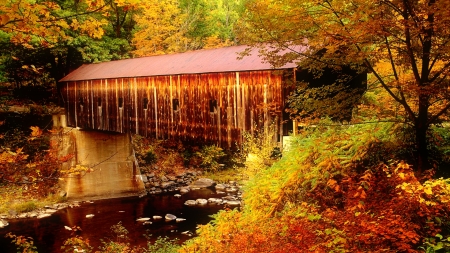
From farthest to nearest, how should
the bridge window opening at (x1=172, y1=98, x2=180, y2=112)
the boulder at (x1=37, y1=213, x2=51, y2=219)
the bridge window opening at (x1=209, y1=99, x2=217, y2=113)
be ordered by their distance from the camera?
the boulder at (x1=37, y1=213, x2=51, y2=219) → the bridge window opening at (x1=172, y1=98, x2=180, y2=112) → the bridge window opening at (x1=209, y1=99, x2=217, y2=113)

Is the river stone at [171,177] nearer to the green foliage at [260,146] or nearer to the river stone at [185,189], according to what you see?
the river stone at [185,189]

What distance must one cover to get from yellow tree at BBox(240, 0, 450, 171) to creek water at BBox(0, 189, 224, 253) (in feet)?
25.5

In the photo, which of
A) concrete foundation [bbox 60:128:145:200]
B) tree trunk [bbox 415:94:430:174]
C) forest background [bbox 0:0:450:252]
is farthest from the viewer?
concrete foundation [bbox 60:128:145:200]

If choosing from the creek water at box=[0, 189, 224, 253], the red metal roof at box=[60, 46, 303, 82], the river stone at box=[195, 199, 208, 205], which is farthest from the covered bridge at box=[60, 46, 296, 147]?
Result: the river stone at box=[195, 199, 208, 205]

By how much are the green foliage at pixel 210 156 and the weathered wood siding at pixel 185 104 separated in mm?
7831

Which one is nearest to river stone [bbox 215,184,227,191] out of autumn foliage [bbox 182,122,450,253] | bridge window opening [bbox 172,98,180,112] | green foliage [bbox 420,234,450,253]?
bridge window opening [bbox 172,98,180,112]

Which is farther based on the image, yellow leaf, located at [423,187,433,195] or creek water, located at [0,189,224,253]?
creek water, located at [0,189,224,253]

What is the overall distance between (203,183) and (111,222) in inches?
263

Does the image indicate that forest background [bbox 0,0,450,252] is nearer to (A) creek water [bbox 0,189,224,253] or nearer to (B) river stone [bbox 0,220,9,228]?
(A) creek water [bbox 0,189,224,253]

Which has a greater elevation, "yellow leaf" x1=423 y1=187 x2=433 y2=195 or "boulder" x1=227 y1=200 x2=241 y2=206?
"yellow leaf" x1=423 y1=187 x2=433 y2=195

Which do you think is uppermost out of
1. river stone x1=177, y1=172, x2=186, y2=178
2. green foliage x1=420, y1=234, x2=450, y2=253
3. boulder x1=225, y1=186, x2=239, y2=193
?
green foliage x1=420, y1=234, x2=450, y2=253

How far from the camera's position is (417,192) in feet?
14.5

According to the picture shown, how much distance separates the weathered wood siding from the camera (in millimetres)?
9883

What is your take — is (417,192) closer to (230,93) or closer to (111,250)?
(230,93)
